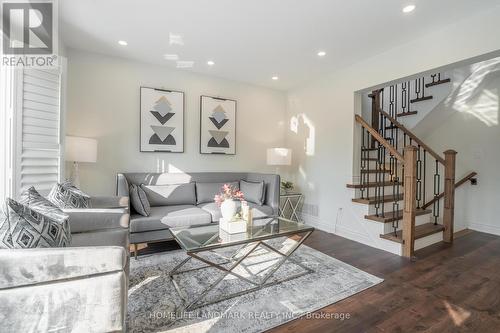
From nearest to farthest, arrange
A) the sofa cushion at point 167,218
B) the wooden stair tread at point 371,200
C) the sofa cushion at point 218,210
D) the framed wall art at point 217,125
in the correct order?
1. the sofa cushion at point 167,218
2. the sofa cushion at point 218,210
3. the wooden stair tread at point 371,200
4. the framed wall art at point 217,125

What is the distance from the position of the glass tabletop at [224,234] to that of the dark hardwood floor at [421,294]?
674 millimetres

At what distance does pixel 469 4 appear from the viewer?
229 cm

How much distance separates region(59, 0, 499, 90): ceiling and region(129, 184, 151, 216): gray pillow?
6.38ft

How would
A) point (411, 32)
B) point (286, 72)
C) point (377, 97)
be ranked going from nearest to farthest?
point (411, 32), point (286, 72), point (377, 97)

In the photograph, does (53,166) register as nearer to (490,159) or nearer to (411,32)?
(411,32)

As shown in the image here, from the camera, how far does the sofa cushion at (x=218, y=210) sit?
3.25 metres

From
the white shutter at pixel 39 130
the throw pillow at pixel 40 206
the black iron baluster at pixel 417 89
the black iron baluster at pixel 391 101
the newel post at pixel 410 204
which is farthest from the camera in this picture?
the black iron baluster at pixel 391 101

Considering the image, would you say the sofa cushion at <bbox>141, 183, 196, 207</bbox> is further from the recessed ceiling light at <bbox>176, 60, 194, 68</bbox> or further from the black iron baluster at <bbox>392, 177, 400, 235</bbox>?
the black iron baluster at <bbox>392, 177, 400, 235</bbox>

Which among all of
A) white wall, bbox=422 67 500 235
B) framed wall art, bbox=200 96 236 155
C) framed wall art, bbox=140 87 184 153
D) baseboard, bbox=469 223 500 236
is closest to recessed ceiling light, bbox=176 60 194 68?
framed wall art, bbox=140 87 184 153

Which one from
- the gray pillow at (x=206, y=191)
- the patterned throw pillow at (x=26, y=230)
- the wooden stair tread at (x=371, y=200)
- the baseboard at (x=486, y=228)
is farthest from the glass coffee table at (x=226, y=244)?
the baseboard at (x=486, y=228)

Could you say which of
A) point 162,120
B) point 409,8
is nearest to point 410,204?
point 409,8

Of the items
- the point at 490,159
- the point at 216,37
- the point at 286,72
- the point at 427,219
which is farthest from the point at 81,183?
the point at 490,159

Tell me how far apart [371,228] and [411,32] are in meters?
2.52

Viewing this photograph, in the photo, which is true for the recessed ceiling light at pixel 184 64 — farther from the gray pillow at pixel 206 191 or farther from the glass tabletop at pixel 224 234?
the glass tabletop at pixel 224 234
